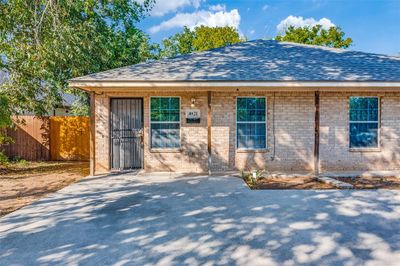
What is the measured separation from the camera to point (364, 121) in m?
9.12

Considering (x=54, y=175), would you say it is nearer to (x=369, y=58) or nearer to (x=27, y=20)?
(x=27, y=20)

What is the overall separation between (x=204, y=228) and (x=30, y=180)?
642 centimetres

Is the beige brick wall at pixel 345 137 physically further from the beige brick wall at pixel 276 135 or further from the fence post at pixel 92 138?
the fence post at pixel 92 138

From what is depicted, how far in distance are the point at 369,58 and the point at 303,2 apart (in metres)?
9.08

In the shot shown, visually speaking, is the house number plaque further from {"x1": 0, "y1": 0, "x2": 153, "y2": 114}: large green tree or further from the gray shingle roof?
{"x1": 0, "y1": 0, "x2": 153, "y2": 114}: large green tree

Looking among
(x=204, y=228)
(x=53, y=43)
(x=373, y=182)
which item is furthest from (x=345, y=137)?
(x=53, y=43)

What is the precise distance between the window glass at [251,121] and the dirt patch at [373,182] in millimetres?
2657

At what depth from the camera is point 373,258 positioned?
340 centimetres

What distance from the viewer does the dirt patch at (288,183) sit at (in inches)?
280

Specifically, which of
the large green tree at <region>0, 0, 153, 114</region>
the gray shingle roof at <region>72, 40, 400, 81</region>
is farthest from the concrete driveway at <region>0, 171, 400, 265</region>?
the large green tree at <region>0, 0, 153, 114</region>

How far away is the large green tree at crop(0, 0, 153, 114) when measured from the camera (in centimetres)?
865

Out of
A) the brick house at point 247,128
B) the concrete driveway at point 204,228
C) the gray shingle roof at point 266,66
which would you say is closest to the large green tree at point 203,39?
the gray shingle roof at point 266,66

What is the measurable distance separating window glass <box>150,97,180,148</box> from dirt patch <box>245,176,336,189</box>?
2855 millimetres

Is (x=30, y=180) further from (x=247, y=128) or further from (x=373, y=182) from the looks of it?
(x=373, y=182)
